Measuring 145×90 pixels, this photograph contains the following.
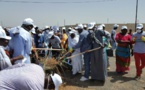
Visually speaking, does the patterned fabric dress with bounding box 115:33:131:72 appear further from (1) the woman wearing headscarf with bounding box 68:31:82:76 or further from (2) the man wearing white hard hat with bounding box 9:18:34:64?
(2) the man wearing white hard hat with bounding box 9:18:34:64

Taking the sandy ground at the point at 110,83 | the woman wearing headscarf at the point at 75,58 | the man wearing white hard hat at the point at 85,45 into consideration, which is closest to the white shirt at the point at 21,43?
the sandy ground at the point at 110,83

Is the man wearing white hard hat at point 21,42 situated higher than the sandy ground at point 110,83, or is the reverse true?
the man wearing white hard hat at point 21,42

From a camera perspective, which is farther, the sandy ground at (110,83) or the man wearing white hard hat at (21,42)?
the sandy ground at (110,83)

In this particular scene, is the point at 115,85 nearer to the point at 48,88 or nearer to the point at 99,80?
the point at 99,80

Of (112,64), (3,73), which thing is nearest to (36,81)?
(3,73)

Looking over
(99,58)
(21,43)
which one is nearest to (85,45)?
(99,58)

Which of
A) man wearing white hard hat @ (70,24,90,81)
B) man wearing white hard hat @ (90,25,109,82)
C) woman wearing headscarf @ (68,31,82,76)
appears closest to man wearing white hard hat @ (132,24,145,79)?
man wearing white hard hat @ (90,25,109,82)

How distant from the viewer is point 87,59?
8.05 m

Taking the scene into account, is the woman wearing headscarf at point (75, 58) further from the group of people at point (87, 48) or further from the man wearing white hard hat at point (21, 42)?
the man wearing white hard hat at point (21, 42)

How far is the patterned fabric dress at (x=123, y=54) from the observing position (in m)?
8.83

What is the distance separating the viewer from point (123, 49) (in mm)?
8969

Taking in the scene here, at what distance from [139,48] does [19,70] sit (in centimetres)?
563

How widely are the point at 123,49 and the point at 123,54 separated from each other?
198 millimetres

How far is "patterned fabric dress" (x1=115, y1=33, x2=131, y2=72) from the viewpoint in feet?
29.0
